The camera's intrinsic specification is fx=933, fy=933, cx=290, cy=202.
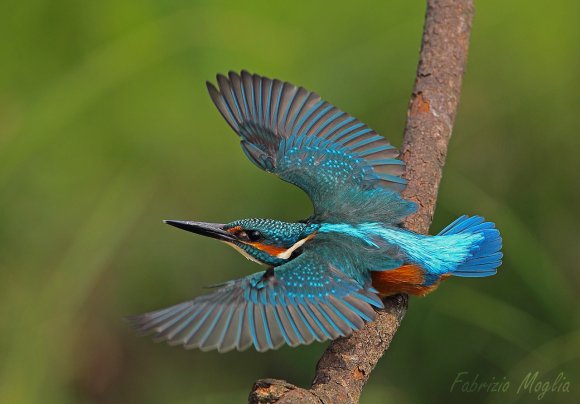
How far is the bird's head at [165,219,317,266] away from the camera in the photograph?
2.32m

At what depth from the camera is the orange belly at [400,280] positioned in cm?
223

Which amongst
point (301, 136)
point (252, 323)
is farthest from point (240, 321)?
point (301, 136)

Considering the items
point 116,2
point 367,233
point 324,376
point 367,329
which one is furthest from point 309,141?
point 116,2

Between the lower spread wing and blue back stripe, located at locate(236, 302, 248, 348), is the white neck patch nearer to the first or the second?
the lower spread wing

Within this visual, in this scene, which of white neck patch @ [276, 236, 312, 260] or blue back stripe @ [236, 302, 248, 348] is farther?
white neck patch @ [276, 236, 312, 260]

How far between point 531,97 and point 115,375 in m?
1.83

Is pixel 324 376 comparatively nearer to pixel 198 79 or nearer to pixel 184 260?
pixel 184 260

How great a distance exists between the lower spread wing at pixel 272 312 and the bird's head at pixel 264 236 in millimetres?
157

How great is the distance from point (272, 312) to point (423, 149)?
69cm

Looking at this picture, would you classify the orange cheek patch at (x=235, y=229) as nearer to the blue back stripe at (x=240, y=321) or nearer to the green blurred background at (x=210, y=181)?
the blue back stripe at (x=240, y=321)

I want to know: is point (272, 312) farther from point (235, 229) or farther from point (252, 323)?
point (235, 229)

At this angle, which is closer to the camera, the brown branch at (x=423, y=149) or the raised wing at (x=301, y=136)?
the brown branch at (x=423, y=149)

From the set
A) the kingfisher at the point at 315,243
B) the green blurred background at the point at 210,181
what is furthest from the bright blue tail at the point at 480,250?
the green blurred background at the point at 210,181
